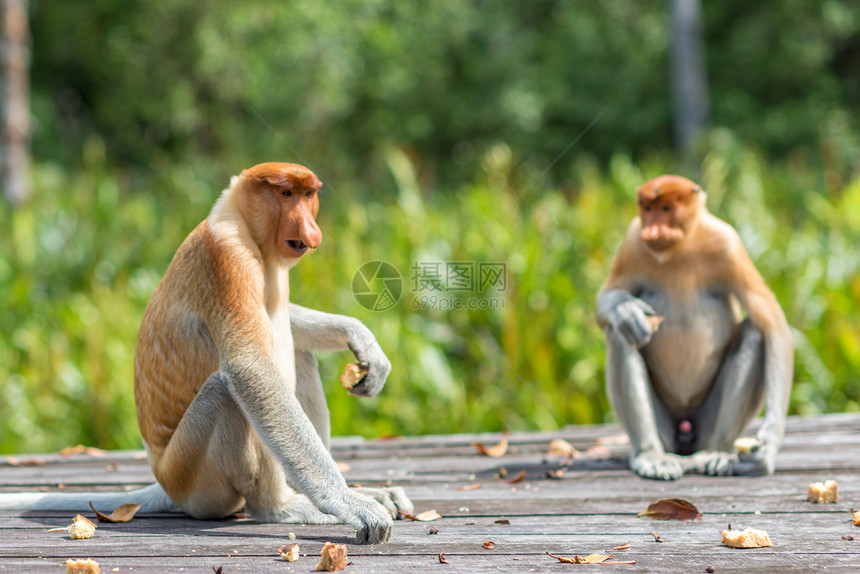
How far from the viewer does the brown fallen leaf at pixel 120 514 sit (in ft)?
8.00

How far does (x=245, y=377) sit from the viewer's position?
84.2 inches

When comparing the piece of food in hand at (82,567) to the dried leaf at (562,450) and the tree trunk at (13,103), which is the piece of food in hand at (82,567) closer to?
the dried leaf at (562,450)

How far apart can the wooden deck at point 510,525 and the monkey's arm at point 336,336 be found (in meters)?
0.47

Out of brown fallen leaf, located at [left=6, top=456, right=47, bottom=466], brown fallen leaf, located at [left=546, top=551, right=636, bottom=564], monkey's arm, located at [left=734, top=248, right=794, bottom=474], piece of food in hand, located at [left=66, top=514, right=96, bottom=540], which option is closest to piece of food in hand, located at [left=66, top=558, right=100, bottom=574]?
piece of food in hand, located at [left=66, top=514, right=96, bottom=540]

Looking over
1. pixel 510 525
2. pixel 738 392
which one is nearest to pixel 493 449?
pixel 738 392

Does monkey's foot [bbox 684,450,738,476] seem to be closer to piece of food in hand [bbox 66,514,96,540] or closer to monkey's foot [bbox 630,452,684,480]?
monkey's foot [bbox 630,452,684,480]

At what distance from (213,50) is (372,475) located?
9549mm

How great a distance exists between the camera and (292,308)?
2.59 meters

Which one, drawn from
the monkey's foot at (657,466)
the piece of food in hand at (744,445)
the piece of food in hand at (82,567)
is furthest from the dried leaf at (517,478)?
the piece of food in hand at (82,567)

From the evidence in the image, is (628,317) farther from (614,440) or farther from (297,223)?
(297,223)

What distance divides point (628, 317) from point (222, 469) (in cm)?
143

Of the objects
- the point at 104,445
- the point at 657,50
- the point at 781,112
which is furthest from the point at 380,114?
the point at 104,445

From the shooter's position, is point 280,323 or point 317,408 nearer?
point 280,323

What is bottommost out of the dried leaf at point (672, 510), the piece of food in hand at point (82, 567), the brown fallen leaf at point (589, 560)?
the brown fallen leaf at point (589, 560)
